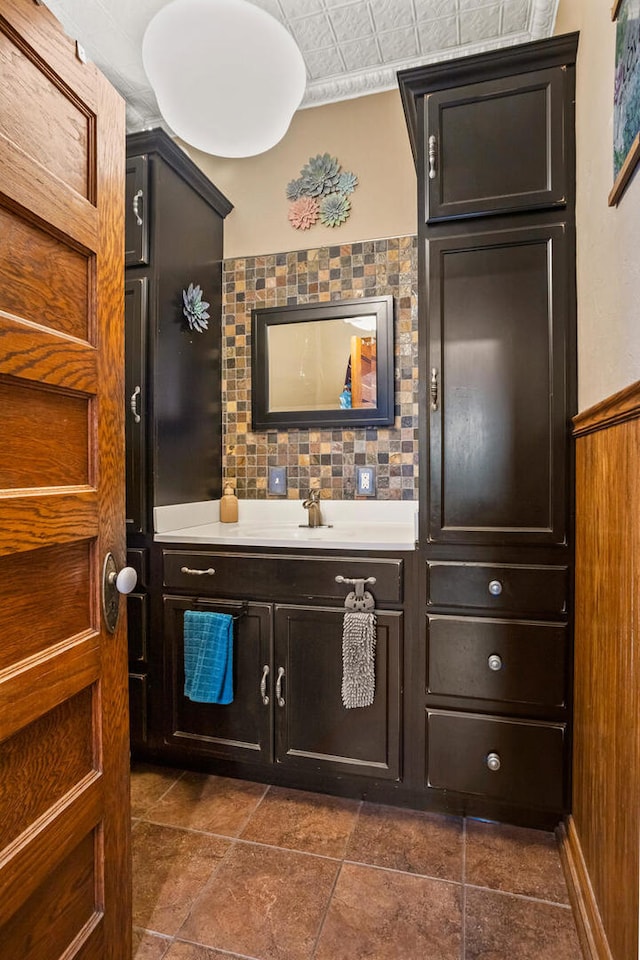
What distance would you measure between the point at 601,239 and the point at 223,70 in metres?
1.15

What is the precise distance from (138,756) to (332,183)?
2.67 metres

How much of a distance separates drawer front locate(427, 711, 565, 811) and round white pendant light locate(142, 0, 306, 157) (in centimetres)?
203

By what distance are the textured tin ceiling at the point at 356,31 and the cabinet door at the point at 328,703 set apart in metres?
2.35

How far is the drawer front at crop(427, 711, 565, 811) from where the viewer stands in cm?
165

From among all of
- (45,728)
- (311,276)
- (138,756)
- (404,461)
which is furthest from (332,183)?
(138,756)

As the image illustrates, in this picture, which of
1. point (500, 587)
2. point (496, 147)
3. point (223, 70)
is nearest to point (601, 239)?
point (496, 147)

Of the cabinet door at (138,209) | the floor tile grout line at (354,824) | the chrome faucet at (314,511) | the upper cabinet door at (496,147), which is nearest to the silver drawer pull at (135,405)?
the cabinet door at (138,209)

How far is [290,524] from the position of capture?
2.48m

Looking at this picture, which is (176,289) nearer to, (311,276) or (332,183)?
(311,276)

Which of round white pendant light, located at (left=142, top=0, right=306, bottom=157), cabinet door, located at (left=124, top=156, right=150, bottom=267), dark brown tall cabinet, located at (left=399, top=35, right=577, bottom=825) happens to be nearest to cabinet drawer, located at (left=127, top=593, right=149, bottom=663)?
dark brown tall cabinet, located at (left=399, top=35, right=577, bottom=825)

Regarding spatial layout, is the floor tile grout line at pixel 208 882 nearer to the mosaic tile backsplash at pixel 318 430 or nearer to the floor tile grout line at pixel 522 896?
the floor tile grout line at pixel 522 896

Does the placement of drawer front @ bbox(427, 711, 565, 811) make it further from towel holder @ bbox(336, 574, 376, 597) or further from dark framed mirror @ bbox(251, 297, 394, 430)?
dark framed mirror @ bbox(251, 297, 394, 430)

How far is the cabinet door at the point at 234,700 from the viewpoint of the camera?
1.92 meters

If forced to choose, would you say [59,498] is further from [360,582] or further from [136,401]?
[136,401]
